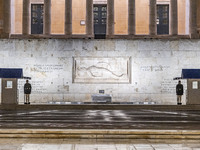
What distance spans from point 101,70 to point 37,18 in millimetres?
11017

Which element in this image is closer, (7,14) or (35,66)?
(35,66)

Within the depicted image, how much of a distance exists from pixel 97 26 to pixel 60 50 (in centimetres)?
798

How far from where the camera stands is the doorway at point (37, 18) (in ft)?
116

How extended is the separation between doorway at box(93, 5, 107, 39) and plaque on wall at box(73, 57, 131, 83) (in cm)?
772

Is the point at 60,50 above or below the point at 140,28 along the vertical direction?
below

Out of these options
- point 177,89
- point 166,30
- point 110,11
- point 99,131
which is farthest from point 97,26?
point 99,131

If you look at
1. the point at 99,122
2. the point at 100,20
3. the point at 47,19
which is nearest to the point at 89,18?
the point at 100,20

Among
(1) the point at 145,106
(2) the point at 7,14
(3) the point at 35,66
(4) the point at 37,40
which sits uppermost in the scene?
(2) the point at 7,14

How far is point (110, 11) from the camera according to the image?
32.7m

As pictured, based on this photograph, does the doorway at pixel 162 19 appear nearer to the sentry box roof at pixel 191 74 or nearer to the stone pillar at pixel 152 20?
the stone pillar at pixel 152 20

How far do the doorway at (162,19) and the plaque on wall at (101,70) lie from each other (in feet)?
29.5

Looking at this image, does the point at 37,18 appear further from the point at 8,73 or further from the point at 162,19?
the point at 162,19

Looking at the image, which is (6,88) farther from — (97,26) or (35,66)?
(97,26)

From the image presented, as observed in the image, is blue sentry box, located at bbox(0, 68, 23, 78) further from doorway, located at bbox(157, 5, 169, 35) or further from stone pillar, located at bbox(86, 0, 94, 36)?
doorway, located at bbox(157, 5, 169, 35)
